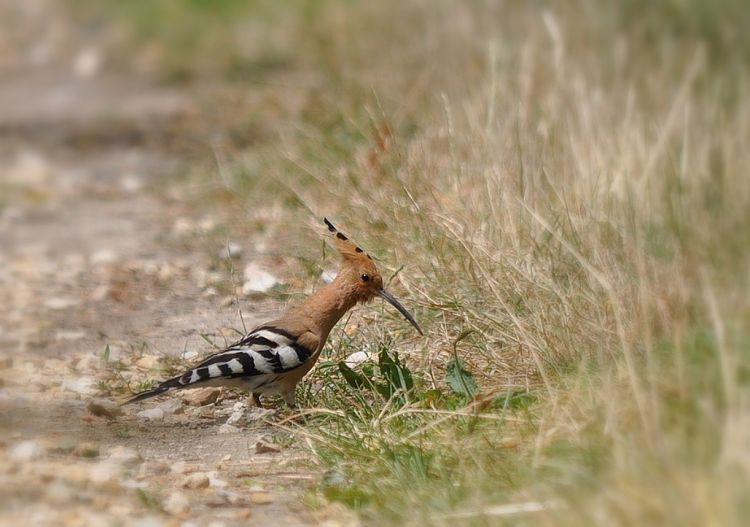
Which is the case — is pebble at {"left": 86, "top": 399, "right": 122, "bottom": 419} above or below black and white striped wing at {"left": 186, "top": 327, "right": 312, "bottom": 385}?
above

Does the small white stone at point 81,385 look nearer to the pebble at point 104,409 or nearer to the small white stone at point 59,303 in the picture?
the pebble at point 104,409

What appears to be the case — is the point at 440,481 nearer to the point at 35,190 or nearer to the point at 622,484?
the point at 622,484

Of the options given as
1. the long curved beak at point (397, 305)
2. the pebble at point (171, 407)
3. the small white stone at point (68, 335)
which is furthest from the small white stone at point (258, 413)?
the small white stone at point (68, 335)

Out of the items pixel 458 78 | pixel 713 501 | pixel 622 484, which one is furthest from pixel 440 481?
pixel 458 78

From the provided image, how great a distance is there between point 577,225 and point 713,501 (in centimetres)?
215

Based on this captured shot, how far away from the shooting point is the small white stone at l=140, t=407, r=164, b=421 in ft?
15.2

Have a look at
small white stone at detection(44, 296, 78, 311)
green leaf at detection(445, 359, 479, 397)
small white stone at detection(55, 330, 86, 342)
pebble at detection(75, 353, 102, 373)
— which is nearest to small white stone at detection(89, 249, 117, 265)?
small white stone at detection(44, 296, 78, 311)

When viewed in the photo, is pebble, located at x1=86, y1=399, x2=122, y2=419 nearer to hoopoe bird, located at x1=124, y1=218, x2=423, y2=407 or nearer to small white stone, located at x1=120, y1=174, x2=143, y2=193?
hoopoe bird, located at x1=124, y1=218, x2=423, y2=407

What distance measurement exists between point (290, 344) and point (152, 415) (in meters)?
0.59

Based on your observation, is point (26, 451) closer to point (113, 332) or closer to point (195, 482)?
point (195, 482)

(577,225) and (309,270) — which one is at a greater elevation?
(309,270)

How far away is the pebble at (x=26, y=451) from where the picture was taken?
391cm

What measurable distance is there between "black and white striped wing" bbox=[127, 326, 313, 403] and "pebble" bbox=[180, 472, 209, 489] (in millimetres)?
344

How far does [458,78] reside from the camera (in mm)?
7227
